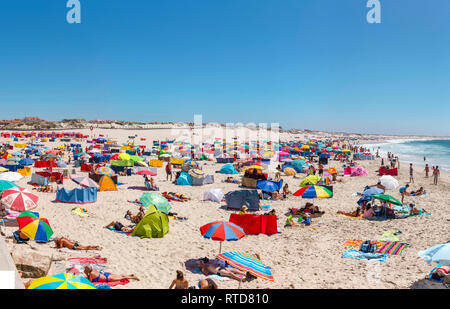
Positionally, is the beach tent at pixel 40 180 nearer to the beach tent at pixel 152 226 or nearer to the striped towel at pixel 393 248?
the beach tent at pixel 152 226

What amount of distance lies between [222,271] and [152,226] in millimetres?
3131

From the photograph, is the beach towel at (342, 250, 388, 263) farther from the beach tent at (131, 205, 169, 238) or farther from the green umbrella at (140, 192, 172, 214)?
the green umbrella at (140, 192, 172, 214)

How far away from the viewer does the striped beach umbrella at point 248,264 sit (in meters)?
6.29

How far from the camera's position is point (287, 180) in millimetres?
19484

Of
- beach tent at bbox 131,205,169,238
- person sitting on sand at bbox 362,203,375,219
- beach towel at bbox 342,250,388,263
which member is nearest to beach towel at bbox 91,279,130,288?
beach tent at bbox 131,205,169,238

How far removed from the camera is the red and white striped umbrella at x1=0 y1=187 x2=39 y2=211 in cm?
916

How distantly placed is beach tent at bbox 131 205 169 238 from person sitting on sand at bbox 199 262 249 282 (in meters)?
2.47

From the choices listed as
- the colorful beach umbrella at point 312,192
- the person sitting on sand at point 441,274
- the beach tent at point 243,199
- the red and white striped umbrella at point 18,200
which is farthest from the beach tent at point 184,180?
the person sitting on sand at point 441,274

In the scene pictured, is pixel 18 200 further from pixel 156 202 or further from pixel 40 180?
pixel 40 180

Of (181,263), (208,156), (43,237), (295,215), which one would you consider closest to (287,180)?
(295,215)

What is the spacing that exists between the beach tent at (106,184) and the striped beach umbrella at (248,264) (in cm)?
957

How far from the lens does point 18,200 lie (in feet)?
30.6

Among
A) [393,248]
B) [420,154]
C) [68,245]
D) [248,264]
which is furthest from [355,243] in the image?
[420,154]

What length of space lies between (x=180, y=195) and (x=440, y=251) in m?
9.84
